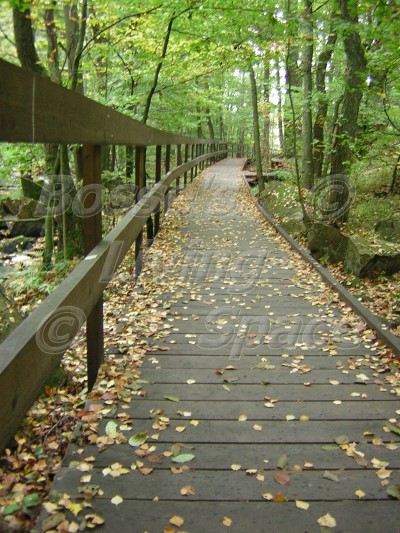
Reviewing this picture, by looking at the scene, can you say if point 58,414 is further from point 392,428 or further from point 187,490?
point 392,428

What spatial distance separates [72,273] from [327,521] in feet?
6.11

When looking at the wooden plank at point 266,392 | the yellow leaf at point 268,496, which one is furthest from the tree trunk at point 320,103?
the yellow leaf at point 268,496

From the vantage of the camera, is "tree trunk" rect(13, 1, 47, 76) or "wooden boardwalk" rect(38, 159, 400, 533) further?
"tree trunk" rect(13, 1, 47, 76)

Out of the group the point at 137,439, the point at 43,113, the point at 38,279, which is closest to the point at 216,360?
the point at 137,439

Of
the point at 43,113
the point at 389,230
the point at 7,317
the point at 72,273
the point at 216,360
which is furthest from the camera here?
the point at 389,230

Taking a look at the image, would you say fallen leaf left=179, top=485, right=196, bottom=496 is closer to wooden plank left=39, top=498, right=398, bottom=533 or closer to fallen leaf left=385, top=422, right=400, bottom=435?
wooden plank left=39, top=498, right=398, bottom=533

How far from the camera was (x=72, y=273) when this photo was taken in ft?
8.86

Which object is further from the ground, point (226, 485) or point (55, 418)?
point (226, 485)

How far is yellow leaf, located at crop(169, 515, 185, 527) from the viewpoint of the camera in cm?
237

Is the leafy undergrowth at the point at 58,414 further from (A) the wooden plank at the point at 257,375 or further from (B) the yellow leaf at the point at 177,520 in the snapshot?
(B) the yellow leaf at the point at 177,520

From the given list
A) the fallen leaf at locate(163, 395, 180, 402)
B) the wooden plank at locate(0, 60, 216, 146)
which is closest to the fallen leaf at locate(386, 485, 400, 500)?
the fallen leaf at locate(163, 395, 180, 402)

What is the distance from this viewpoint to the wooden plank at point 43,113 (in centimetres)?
164

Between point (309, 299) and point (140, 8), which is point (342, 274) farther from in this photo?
point (140, 8)

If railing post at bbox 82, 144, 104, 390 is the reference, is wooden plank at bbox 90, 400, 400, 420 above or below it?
below
